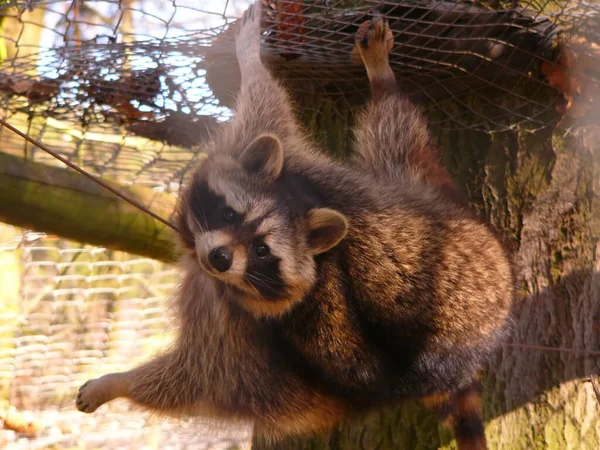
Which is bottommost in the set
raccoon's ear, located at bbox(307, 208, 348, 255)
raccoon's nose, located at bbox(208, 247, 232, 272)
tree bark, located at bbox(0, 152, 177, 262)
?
tree bark, located at bbox(0, 152, 177, 262)

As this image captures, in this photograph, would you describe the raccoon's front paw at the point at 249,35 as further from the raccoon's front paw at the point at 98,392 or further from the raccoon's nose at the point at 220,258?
the raccoon's front paw at the point at 98,392

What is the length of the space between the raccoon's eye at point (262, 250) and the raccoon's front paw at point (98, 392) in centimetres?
110

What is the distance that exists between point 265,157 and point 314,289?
0.55 m

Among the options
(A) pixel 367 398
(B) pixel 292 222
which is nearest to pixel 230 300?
(B) pixel 292 222

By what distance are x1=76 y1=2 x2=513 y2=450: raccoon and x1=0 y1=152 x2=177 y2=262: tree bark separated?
1.21 feet

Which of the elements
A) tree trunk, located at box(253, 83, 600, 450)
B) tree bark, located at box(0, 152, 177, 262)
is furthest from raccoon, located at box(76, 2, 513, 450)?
tree bark, located at box(0, 152, 177, 262)

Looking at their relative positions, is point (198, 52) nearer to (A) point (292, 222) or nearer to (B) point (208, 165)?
(B) point (208, 165)

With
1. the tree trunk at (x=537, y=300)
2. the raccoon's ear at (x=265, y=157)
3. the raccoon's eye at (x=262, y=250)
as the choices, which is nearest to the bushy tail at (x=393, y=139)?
the tree trunk at (x=537, y=300)

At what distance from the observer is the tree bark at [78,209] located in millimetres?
2801

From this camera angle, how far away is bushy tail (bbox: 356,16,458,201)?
3.17 meters

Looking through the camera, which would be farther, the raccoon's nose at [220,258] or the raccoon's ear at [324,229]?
the raccoon's ear at [324,229]

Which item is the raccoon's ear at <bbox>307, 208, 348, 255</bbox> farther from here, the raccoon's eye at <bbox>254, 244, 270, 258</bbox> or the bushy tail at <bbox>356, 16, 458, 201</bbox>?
the bushy tail at <bbox>356, 16, 458, 201</bbox>

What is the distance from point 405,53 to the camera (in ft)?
10.4

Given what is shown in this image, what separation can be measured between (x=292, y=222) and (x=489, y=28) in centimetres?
123
